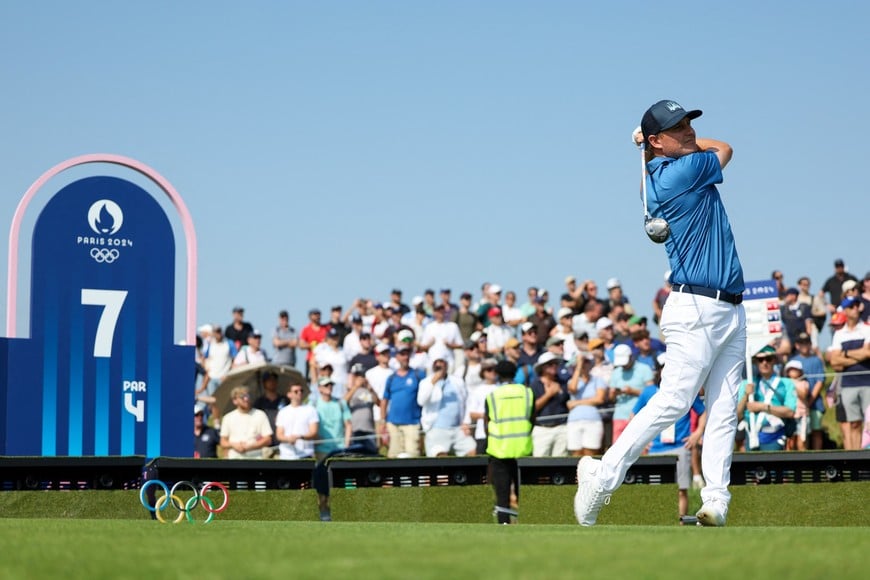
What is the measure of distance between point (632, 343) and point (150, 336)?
7898mm

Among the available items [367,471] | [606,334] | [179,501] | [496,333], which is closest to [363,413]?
[496,333]

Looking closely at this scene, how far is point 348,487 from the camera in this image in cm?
1404

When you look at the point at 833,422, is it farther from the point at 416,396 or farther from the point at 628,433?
the point at 628,433

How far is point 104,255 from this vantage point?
1297 centimetres

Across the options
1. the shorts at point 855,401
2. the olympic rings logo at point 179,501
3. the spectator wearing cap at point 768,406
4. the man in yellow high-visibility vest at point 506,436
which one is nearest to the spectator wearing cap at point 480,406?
the spectator wearing cap at point 768,406

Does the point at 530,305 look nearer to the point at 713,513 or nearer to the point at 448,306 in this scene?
the point at 448,306

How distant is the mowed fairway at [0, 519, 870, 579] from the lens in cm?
389

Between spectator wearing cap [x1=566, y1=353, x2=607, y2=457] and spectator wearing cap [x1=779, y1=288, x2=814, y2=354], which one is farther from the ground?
spectator wearing cap [x1=779, y1=288, x2=814, y2=354]

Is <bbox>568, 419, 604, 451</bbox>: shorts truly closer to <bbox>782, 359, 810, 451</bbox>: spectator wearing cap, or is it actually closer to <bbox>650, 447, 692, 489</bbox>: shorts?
<bbox>782, 359, 810, 451</bbox>: spectator wearing cap

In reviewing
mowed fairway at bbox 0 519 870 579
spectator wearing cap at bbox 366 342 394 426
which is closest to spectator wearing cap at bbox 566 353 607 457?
spectator wearing cap at bbox 366 342 394 426

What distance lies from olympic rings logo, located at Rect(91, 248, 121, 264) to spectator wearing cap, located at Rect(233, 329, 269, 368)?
392 inches

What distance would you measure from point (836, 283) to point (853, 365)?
22.2ft

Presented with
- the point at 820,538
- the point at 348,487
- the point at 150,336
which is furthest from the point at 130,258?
the point at 820,538

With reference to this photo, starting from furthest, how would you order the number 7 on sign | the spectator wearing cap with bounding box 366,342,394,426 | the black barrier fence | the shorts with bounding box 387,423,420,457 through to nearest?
the spectator wearing cap with bounding box 366,342,394,426
the shorts with bounding box 387,423,420,457
the number 7 on sign
the black barrier fence
